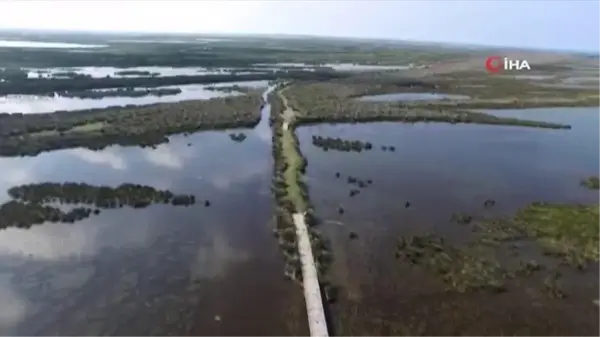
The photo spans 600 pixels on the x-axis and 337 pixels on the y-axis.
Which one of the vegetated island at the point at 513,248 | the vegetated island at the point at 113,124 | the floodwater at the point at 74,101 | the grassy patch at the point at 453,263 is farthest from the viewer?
the floodwater at the point at 74,101

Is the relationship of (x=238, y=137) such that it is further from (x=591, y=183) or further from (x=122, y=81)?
(x=122, y=81)

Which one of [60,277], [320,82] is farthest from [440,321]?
[320,82]

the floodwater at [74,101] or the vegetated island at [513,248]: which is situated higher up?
the floodwater at [74,101]

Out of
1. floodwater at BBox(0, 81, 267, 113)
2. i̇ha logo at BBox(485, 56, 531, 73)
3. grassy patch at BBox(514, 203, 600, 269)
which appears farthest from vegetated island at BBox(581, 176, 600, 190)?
i̇ha logo at BBox(485, 56, 531, 73)

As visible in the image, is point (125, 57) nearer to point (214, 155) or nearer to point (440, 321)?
point (214, 155)

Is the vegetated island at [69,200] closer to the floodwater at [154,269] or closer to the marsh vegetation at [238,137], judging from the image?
the floodwater at [154,269]

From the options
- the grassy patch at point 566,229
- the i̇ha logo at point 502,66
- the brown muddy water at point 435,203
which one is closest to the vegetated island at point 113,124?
the brown muddy water at point 435,203
